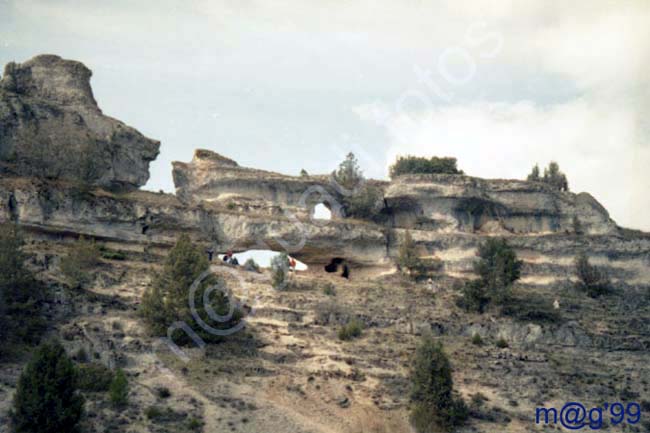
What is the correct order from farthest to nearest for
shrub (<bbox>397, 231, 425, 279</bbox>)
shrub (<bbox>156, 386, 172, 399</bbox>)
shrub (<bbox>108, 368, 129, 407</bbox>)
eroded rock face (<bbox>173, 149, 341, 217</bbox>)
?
eroded rock face (<bbox>173, 149, 341, 217</bbox>)
shrub (<bbox>397, 231, 425, 279</bbox>)
shrub (<bbox>156, 386, 172, 399</bbox>)
shrub (<bbox>108, 368, 129, 407</bbox>)

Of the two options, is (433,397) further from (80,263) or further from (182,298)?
(80,263)

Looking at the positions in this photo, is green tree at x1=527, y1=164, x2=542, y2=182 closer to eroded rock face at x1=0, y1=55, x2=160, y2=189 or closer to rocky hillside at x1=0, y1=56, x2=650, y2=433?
rocky hillside at x1=0, y1=56, x2=650, y2=433

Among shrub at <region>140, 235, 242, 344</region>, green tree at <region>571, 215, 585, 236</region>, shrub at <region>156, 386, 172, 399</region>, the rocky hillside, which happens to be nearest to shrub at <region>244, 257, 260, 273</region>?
the rocky hillside

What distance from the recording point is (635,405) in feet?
117

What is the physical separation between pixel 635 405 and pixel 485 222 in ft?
71.4

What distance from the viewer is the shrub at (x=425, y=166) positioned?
59.3 metres

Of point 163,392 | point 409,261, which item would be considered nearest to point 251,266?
point 409,261

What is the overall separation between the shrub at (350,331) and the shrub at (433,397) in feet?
16.8

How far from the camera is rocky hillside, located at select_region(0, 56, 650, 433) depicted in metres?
32.8

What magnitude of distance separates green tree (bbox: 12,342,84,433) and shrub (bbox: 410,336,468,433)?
13978 millimetres

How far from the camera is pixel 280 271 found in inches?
1713

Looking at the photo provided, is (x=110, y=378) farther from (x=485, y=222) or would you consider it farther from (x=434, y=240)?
(x=485, y=222)

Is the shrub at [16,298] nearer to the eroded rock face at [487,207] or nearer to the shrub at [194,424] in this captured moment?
the shrub at [194,424]

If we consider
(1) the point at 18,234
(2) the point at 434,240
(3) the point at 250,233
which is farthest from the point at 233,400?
(2) the point at 434,240
